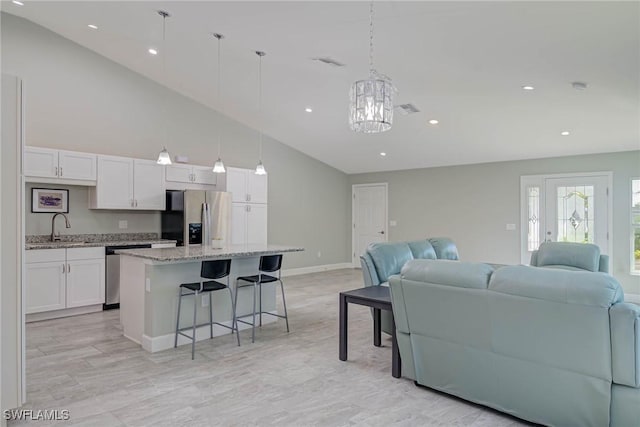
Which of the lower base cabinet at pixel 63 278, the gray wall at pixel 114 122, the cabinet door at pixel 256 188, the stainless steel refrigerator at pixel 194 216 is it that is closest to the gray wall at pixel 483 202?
the gray wall at pixel 114 122

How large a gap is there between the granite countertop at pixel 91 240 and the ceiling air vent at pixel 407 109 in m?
3.95


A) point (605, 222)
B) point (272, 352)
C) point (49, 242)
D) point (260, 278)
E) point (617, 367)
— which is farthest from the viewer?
point (605, 222)

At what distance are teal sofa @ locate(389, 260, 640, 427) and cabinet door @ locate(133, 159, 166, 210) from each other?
441cm

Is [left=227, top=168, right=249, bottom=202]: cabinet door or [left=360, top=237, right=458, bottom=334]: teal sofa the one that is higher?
[left=227, top=168, right=249, bottom=202]: cabinet door

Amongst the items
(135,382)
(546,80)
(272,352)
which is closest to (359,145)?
(546,80)

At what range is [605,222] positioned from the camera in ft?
21.1

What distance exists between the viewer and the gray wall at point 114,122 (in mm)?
5297

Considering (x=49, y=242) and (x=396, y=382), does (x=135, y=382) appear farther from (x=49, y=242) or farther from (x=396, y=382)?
→ (x=49, y=242)

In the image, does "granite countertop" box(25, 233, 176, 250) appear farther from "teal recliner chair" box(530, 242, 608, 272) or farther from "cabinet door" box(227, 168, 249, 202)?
"teal recliner chair" box(530, 242, 608, 272)

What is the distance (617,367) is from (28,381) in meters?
3.95

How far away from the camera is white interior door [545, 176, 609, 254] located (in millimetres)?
6480

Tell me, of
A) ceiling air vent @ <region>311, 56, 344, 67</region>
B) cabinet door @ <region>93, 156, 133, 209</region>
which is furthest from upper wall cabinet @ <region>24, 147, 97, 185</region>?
ceiling air vent @ <region>311, 56, 344, 67</region>

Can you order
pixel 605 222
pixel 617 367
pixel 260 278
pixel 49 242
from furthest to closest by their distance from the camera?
pixel 605 222
pixel 49 242
pixel 260 278
pixel 617 367

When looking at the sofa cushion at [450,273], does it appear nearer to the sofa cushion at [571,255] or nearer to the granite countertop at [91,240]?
the sofa cushion at [571,255]
